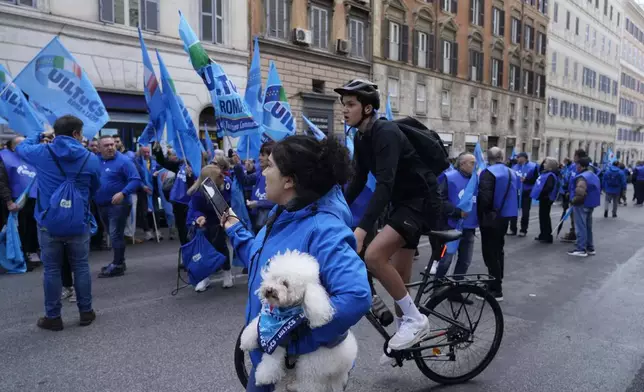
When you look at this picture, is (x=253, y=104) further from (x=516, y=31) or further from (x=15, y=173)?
(x=516, y=31)

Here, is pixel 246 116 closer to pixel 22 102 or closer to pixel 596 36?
pixel 22 102

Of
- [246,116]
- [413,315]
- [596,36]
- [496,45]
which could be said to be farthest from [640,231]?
[596,36]

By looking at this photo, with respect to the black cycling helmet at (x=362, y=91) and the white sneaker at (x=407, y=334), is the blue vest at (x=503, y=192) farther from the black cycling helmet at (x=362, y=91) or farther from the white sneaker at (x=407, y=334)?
the black cycling helmet at (x=362, y=91)

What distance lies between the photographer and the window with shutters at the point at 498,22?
110 feet

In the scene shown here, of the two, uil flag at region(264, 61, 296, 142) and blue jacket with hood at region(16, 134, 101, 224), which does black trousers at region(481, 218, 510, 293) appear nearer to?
uil flag at region(264, 61, 296, 142)

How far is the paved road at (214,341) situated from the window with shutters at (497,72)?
29.4 meters

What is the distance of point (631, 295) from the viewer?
641cm

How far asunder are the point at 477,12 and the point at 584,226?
25856 millimetres

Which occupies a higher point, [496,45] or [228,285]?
[496,45]

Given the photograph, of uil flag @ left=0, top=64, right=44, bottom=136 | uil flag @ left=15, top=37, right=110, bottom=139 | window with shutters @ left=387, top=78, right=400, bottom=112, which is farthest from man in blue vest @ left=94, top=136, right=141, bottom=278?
window with shutters @ left=387, top=78, right=400, bottom=112

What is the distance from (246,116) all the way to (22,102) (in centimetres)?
293

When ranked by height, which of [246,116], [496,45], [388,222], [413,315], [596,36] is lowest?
[413,315]

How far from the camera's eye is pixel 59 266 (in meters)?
4.67

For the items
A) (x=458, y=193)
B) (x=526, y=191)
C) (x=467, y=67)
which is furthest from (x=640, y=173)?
(x=458, y=193)
